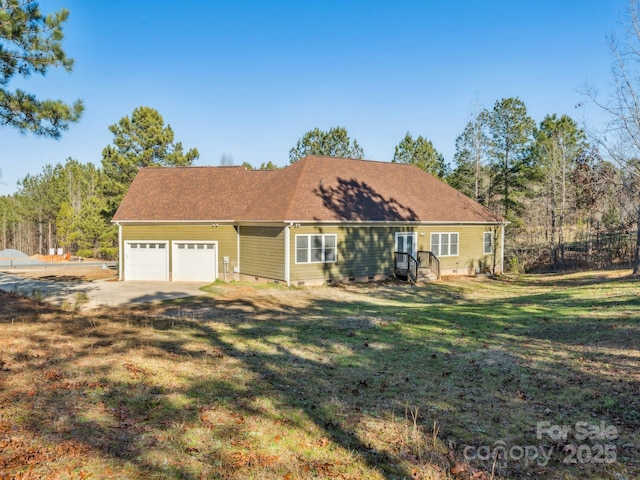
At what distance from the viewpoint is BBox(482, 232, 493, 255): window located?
2722 centimetres

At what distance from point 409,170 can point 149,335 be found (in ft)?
73.2

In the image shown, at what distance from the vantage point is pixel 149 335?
9555 millimetres

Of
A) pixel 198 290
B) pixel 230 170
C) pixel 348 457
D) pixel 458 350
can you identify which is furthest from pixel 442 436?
pixel 230 170

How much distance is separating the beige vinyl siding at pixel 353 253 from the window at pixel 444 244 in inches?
75.6

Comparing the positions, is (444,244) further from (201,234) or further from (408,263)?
(201,234)

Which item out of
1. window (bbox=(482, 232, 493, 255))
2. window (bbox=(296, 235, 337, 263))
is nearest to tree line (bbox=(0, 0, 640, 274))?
window (bbox=(482, 232, 493, 255))

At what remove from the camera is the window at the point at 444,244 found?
24.8 meters

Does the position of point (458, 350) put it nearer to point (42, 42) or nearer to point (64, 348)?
point (64, 348)

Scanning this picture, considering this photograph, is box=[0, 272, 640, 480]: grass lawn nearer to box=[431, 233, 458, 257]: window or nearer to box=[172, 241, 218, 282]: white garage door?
box=[172, 241, 218, 282]: white garage door

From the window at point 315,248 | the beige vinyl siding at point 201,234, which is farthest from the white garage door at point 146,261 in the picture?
the window at point 315,248

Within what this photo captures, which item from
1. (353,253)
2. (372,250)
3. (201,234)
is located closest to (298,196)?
(353,253)

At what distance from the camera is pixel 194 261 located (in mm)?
22859

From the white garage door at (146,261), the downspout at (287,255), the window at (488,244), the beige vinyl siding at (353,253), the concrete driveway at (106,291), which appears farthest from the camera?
the window at (488,244)

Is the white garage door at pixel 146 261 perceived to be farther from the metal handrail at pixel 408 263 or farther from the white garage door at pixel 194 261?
the metal handrail at pixel 408 263
